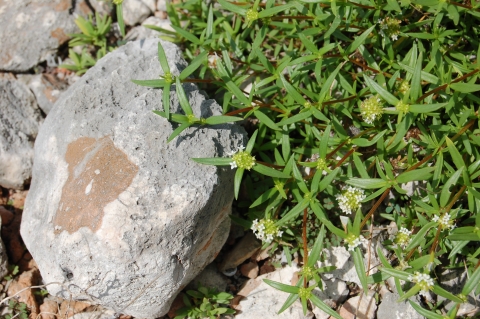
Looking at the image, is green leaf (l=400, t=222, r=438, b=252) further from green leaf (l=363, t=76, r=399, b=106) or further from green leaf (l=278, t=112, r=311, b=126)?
green leaf (l=278, t=112, r=311, b=126)

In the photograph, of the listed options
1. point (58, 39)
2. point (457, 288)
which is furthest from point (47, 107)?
point (457, 288)

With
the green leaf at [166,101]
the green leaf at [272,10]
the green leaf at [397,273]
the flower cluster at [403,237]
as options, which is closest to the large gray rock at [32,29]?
the green leaf at [166,101]

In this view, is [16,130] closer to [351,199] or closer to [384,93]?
[351,199]

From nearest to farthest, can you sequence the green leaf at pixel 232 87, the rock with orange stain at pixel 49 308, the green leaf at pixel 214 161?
the green leaf at pixel 214 161 → the green leaf at pixel 232 87 → the rock with orange stain at pixel 49 308

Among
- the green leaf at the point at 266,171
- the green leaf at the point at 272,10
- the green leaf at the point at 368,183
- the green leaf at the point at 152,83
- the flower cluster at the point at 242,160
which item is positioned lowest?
the green leaf at the point at 368,183

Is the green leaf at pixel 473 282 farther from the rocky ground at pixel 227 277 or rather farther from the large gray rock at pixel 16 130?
the large gray rock at pixel 16 130

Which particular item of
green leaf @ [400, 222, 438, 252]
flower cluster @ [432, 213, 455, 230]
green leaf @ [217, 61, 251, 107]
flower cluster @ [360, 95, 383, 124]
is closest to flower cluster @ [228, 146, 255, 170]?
green leaf @ [217, 61, 251, 107]

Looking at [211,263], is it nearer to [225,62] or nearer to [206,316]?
[206,316]
